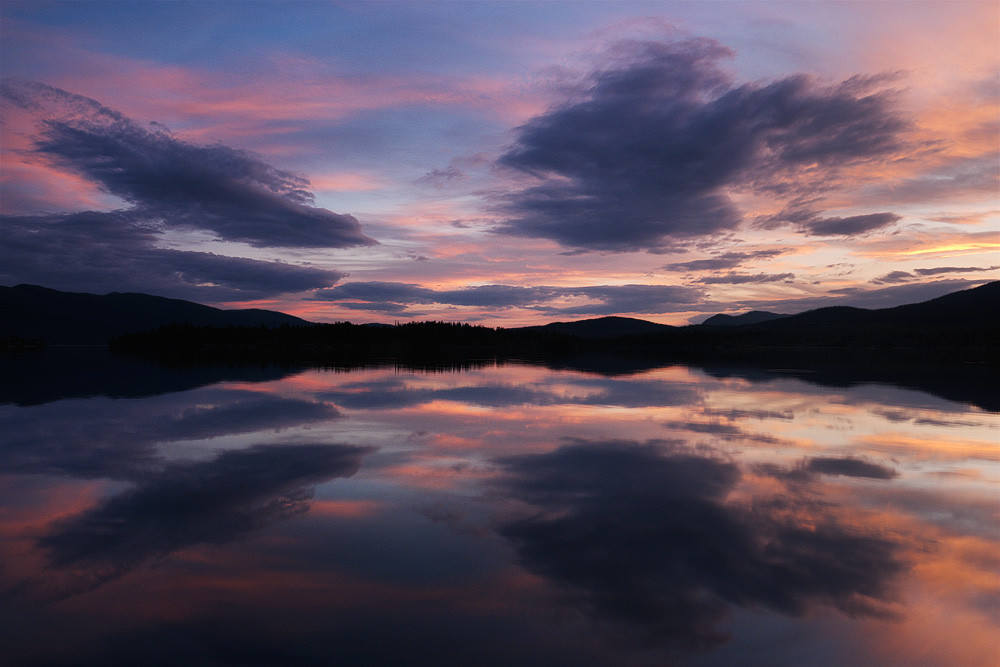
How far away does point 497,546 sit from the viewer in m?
7.81

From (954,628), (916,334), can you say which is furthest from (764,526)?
(916,334)

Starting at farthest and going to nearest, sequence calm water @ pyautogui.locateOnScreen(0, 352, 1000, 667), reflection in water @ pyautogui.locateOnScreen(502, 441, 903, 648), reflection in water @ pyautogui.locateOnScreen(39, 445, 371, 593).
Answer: reflection in water @ pyautogui.locateOnScreen(39, 445, 371, 593)
reflection in water @ pyautogui.locateOnScreen(502, 441, 903, 648)
calm water @ pyautogui.locateOnScreen(0, 352, 1000, 667)

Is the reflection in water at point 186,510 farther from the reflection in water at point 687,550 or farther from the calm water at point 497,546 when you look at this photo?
the reflection in water at point 687,550

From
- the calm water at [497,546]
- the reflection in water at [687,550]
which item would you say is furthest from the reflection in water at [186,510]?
the reflection in water at [687,550]

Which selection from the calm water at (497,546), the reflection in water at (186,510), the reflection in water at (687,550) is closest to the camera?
the calm water at (497,546)

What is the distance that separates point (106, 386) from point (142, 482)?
26018mm

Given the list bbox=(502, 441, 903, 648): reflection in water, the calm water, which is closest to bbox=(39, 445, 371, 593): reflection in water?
the calm water

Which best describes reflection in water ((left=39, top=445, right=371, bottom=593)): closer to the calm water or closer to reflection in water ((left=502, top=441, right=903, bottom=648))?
the calm water

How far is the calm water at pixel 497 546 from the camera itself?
5523 millimetres

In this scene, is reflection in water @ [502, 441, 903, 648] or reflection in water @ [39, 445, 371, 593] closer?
reflection in water @ [502, 441, 903, 648]

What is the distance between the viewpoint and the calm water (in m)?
5.52

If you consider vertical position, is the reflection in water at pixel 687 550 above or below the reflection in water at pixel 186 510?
above

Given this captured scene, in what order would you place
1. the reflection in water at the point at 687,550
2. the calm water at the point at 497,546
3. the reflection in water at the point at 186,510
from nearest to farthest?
the calm water at the point at 497,546
the reflection in water at the point at 687,550
the reflection in water at the point at 186,510

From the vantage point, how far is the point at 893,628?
19.2ft
